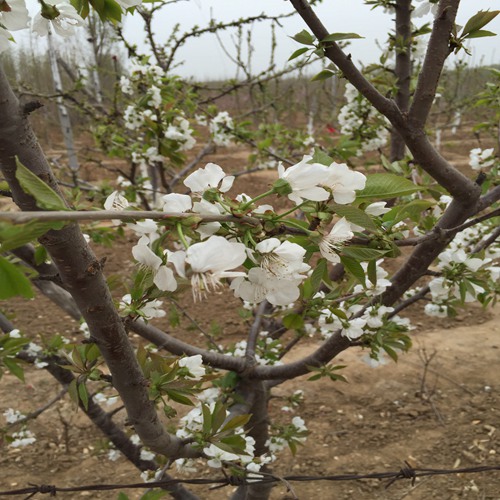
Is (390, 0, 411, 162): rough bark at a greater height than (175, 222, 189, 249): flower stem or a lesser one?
greater

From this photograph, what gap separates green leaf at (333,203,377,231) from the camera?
705 mm

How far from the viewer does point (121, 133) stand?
3.84 meters

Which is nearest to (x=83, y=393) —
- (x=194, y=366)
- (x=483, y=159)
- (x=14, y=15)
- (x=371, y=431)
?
(x=194, y=366)

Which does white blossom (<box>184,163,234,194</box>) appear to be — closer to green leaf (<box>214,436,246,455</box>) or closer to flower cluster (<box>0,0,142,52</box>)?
flower cluster (<box>0,0,142,52</box>)

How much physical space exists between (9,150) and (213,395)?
161 centimetres

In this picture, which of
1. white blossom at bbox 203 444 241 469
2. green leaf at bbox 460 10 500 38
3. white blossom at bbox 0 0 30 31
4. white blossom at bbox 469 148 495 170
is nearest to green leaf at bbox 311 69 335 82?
green leaf at bbox 460 10 500 38

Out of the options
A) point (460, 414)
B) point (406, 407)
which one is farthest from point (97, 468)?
point (460, 414)

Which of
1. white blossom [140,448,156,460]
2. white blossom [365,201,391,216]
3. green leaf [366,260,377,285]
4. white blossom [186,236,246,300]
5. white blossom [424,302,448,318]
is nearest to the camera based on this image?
white blossom [186,236,246,300]

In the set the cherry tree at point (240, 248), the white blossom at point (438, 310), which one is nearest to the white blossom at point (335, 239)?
the cherry tree at point (240, 248)

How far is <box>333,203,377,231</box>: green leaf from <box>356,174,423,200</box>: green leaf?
0.05 meters

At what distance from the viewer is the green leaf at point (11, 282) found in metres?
0.52

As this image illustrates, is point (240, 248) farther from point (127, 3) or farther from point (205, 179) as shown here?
point (127, 3)

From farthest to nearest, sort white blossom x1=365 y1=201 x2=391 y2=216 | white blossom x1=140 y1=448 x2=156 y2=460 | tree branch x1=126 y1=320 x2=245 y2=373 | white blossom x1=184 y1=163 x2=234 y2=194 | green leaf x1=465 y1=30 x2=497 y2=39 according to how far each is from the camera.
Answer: white blossom x1=140 y1=448 x2=156 y2=460 → tree branch x1=126 y1=320 x2=245 y2=373 → green leaf x1=465 y1=30 x2=497 y2=39 → white blossom x1=365 y1=201 x2=391 y2=216 → white blossom x1=184 y1=163 x2=234 y2=194

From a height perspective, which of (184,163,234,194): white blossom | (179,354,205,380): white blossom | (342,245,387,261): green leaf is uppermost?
(184,163,234,194): white blossom
